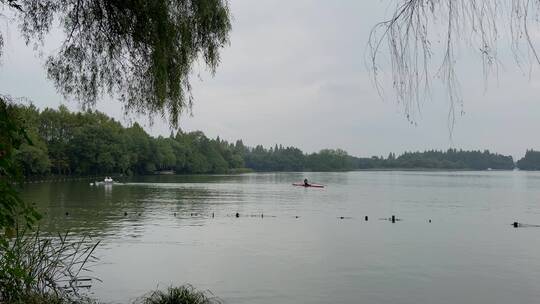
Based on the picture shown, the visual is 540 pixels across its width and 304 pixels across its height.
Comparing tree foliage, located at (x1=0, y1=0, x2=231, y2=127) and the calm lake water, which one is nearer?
Answer: tree foliage, located at (x1=0, y1=0, x2=231, y2=127)

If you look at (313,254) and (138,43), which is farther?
(313,254)

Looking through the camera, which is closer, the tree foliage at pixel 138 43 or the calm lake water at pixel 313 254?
the tree foliage at pixel 138 43

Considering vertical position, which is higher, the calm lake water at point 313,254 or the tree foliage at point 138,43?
A: the tree foliage at point 138,43

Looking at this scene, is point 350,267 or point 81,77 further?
point 350,267

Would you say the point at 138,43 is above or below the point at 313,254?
above

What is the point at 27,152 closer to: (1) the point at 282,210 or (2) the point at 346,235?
(1) the point at 282,210

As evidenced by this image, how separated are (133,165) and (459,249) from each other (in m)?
114

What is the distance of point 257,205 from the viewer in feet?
159

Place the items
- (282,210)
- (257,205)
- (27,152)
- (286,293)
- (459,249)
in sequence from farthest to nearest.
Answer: (27,152), (257,205), (282,210), (459,249), (286,293)

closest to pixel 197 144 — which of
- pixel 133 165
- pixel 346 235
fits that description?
pixel 133 165

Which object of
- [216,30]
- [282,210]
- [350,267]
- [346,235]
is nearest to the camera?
[216,30]

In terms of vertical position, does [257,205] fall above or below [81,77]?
below

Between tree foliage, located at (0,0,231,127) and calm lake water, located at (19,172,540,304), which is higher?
tree foliage, located at (0,0,231,127)

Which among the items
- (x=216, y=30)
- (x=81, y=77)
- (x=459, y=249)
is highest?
(x=216, y=30)
